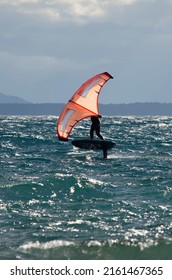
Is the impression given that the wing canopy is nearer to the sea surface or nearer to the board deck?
the board deck

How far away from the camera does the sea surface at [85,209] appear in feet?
44.4

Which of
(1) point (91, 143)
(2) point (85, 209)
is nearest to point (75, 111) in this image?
(1) point (91, 143)

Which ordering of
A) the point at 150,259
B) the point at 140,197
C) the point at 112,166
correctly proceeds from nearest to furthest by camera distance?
the point at 150,259
the point at 140,197
the point at 112,166

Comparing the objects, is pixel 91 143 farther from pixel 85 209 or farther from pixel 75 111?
pixel 85 209

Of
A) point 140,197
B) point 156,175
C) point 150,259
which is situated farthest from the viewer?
point 156,175

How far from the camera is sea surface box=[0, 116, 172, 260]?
533 inches

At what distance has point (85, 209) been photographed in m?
17.4

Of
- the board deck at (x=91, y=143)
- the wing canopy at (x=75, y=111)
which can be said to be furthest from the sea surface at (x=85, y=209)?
the wing canopy at (x=75, y=111)

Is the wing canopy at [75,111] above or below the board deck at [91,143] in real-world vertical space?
above

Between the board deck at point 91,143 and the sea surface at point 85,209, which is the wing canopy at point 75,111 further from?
the sea surface at point 85,209
